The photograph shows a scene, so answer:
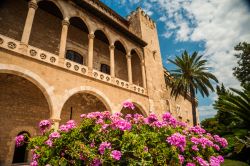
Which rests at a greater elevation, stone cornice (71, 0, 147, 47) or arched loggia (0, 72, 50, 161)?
stone cornice (71, 0, 147, 47)

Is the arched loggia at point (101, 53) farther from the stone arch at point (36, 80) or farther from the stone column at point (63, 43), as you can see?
the stone arch at point (36, 80)

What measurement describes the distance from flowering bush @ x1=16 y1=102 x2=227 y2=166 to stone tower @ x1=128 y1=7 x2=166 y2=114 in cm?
1006

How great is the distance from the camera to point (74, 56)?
1265 centimetres

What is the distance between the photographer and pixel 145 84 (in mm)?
14430

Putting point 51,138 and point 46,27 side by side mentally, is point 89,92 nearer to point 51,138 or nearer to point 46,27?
point 46,27

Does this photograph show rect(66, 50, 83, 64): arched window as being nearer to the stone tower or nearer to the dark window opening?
the dark window opening

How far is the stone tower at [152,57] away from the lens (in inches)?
578

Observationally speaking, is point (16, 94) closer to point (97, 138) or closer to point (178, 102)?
point (97, 138)

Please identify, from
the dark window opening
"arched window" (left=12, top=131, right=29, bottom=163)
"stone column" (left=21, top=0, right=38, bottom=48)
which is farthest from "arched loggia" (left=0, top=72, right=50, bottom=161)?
the dark window opening

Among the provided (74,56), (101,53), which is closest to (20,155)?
(74,56)

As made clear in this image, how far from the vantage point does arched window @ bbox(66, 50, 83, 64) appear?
1229 centimetres

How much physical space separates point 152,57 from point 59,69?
1053 cm

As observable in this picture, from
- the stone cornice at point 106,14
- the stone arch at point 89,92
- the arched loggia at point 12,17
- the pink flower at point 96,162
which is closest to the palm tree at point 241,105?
the stone arch at point 89,92

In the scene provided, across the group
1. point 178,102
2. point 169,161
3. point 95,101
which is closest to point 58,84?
point 95,101
